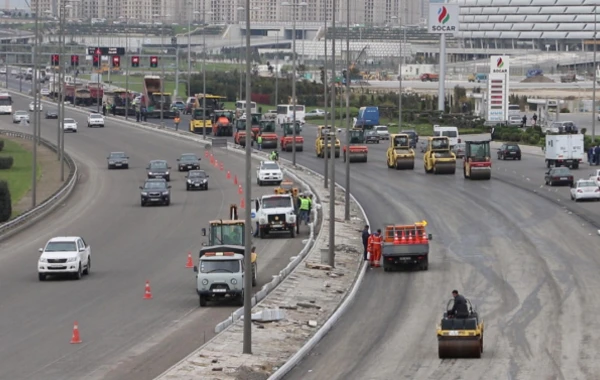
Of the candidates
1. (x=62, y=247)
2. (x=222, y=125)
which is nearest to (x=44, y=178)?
(x=222, y=125)

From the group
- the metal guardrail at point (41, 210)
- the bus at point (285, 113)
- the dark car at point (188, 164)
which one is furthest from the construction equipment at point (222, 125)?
the dark car at point (188, 164)

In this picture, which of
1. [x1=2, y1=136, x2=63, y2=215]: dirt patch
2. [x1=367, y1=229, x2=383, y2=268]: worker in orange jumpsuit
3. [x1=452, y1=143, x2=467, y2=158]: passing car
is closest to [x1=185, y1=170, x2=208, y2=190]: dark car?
[x1=2, y1=136, x2=63, y2=215]: dirt patch

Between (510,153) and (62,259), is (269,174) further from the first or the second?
(62,259)

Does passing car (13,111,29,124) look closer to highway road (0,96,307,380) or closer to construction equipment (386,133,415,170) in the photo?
highway road (0,96,307,380)

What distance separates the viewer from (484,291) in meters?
41.8

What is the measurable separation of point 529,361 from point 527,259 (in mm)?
18625

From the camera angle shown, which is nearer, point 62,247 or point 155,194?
point 62,247

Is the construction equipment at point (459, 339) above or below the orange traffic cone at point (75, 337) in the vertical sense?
above

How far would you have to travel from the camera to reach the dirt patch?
7030cm

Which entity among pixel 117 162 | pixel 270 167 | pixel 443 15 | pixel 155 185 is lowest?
pixel 117 162

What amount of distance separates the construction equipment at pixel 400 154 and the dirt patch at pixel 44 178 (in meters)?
19.7

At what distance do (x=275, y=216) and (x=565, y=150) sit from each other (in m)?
31.9

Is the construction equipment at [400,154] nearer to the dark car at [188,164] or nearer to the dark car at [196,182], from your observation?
the dark car at [188,164]

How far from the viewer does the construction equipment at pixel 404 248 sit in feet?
151
